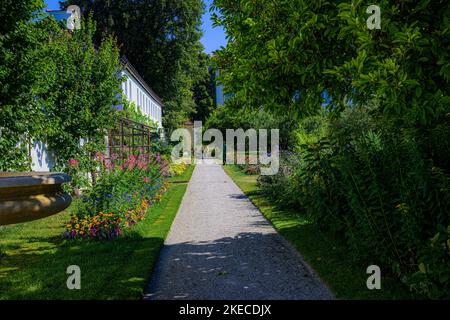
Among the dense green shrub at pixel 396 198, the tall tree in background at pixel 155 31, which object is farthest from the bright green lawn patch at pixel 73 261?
the tall tree in background at pixel 155 31

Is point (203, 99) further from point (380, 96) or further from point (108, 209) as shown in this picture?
point (380, 96)

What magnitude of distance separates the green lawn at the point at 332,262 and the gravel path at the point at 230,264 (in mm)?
162

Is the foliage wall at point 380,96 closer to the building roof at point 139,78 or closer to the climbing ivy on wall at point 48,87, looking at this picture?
the climbing ivy on wall at point 48,87

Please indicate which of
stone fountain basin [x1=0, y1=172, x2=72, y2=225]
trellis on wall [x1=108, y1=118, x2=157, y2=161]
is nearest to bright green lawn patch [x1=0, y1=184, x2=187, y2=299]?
stone fountain basin [x1=0, y1=172, x2=72, y2=225]

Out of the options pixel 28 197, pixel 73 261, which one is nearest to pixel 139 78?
pixel 73 261

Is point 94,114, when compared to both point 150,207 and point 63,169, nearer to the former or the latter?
point 63,169

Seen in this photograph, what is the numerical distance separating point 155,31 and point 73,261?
3450cm

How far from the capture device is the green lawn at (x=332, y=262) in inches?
208

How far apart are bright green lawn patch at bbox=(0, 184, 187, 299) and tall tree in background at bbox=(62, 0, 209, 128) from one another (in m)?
30.6

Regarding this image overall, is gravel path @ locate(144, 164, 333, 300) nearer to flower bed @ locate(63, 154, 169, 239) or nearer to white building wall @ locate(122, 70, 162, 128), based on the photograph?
flower bed @ locate(63, 154, 169, 239)

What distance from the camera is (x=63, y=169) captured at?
14469 millimetres

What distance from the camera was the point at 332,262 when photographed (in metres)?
6.65
